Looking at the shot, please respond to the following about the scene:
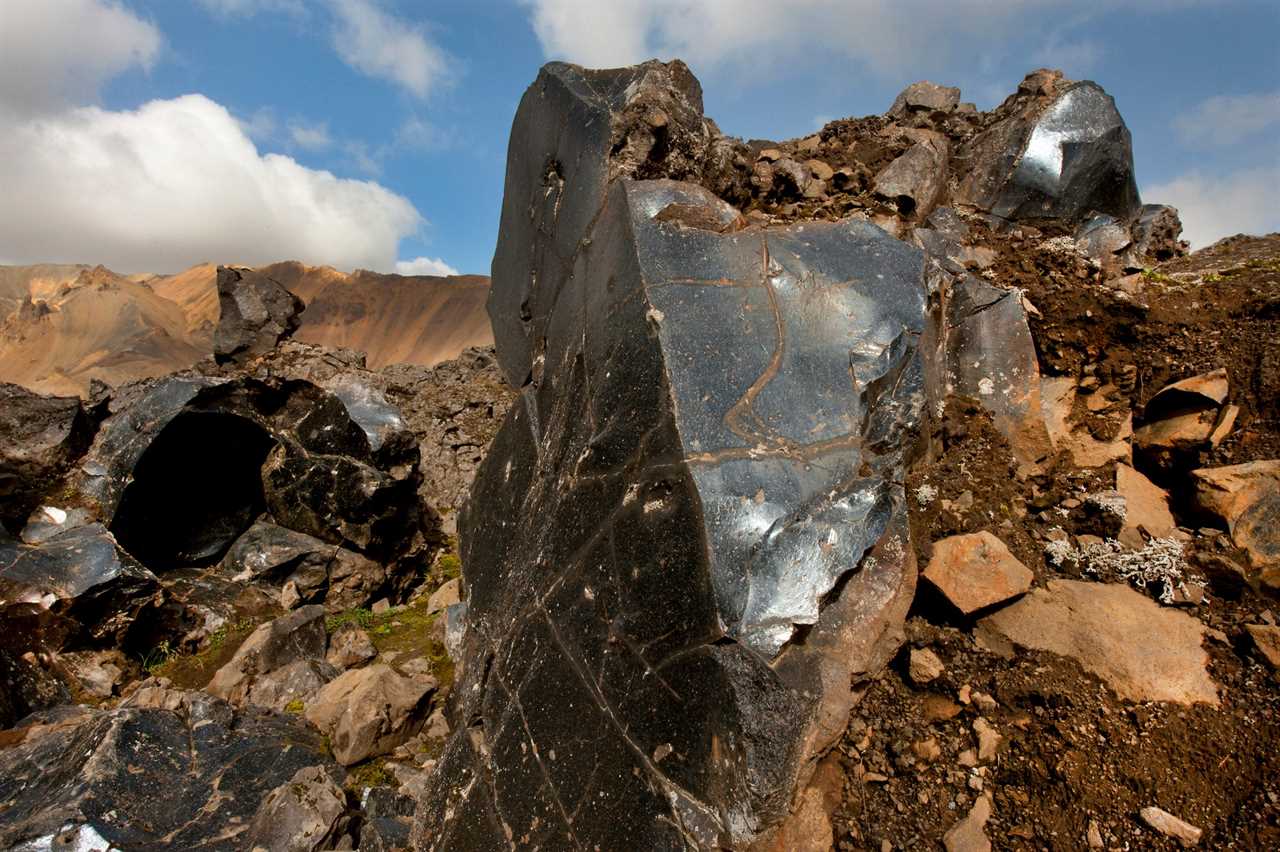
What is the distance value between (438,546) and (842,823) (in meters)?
4.74

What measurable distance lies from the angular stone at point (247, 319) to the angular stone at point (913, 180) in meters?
7.92

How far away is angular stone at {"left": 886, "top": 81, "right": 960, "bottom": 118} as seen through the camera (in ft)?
18.7

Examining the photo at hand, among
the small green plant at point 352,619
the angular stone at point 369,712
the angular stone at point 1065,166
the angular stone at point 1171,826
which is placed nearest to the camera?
the angular stone at point 1171,826

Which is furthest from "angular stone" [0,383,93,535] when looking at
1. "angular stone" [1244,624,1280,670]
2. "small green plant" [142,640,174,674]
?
"angular stone" [1244,624,1280,670]

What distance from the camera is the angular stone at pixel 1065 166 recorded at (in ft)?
16.0

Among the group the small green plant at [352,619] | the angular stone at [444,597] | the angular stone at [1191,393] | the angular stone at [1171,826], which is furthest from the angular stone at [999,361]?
the small green plant at [352,619]

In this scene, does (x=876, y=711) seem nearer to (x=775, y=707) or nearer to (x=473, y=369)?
(x=775, y=707)

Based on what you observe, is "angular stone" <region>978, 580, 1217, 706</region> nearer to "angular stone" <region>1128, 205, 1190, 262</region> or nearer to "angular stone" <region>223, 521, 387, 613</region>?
"angular stone" <region>223, 521, 387, 613</region>

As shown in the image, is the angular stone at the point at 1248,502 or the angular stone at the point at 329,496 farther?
the angular stone at the point at 329,496

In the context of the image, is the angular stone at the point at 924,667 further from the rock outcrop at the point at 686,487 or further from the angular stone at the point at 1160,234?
the angular stone at the point at 1160,234

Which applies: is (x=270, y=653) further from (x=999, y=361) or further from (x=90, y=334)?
(x=90, y=334)

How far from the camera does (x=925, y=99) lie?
227 inches

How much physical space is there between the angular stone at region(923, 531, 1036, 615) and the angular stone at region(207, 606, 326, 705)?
3.51 meters

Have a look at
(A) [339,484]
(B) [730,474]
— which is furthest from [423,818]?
(A) [339,484]
